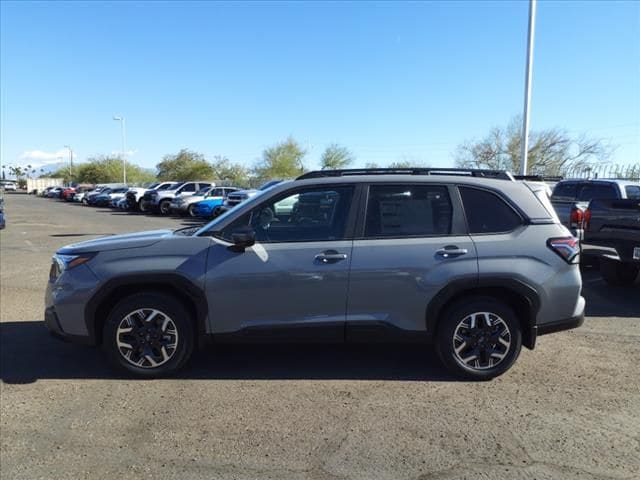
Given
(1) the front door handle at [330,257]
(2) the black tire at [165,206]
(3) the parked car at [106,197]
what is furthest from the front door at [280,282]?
(3) the parked car at [106,197]

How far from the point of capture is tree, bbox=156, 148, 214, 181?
74438mm

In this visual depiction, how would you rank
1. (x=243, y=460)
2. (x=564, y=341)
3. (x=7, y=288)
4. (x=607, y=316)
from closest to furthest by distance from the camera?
(x=243, y=460)
(x=564, y=341)
(x=607, y=316)
(x=7, y=288)

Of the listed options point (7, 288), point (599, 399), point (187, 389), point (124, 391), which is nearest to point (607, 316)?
point (599, 399)

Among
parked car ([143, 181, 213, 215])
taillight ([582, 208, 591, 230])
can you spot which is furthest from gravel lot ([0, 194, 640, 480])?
parked car ([143, 181, 213, 215])

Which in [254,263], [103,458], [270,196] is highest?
[270,196]

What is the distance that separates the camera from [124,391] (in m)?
4.27

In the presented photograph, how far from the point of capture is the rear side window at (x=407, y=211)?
4453mm

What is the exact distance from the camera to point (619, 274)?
27.8ft

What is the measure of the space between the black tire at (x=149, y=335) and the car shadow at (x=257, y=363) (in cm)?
20

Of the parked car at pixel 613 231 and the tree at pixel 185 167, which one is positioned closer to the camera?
the parked car at pixel 613 231

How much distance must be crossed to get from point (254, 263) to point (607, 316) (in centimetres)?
488

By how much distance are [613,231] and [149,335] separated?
21.6 ft

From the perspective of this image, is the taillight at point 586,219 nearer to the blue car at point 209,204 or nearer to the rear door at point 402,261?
the rear door at point 402,261

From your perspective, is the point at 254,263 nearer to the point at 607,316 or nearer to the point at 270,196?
the point at 270,196
